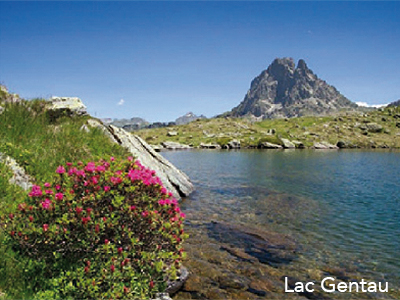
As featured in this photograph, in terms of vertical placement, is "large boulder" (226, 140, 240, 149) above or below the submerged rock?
above

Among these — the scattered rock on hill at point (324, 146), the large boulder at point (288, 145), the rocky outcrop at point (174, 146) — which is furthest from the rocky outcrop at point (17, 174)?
the scattered rock on hill at point (324, 146)

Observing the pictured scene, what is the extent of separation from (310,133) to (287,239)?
13387 cm

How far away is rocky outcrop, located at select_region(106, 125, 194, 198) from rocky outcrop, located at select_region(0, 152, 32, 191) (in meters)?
11.4

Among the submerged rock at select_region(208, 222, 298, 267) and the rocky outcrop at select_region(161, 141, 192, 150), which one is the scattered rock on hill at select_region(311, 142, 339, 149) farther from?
the submerged rock at select_region(208, 222, 298, 267)

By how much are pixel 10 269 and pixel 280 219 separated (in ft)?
55.9

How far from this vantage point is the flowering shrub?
8031 mm

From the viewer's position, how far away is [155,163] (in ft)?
87.6

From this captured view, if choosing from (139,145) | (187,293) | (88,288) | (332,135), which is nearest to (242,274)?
(187,293)

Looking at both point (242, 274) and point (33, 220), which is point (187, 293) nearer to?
point (242, 274)

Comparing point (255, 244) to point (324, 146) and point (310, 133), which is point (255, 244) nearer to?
point (324, 146)

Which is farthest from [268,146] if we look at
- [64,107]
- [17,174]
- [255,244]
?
[17,174]

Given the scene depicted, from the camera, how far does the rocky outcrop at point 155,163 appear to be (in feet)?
82.6

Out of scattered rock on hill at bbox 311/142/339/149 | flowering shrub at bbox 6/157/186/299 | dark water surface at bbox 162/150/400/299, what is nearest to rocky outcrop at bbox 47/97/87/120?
dark water surface at bbox 162/150/400/299

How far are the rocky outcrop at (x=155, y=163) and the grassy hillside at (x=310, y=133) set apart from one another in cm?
9308
